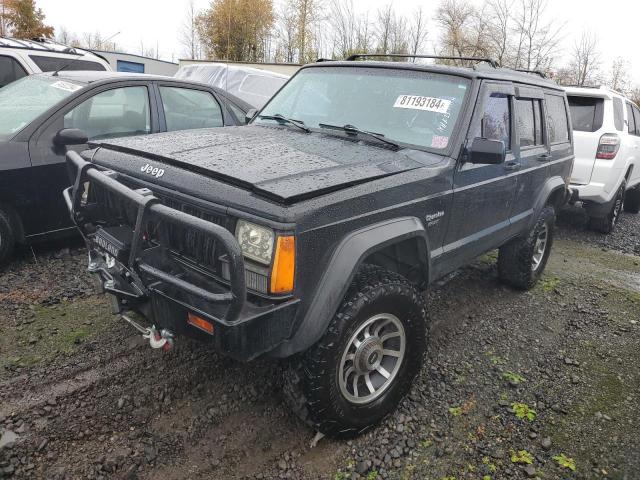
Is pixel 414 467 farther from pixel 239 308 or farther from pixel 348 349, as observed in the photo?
pixel 239 308

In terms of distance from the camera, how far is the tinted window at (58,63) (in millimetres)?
6617

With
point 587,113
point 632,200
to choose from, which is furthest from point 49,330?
point 632,200

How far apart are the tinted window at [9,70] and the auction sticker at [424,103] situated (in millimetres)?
5806

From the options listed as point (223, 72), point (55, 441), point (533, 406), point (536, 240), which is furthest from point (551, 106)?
point (223, 72)

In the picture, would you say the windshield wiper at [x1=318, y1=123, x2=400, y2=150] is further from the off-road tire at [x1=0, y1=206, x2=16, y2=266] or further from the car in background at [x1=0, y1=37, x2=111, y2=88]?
the car in background at [x1=0, y1=37, x2=111, y2=88]

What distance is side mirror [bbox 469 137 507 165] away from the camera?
2.93 metres

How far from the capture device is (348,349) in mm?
2521

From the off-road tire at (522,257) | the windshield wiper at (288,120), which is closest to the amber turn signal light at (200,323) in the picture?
the windshield wiper at (288,120)

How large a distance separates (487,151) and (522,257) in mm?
A: 1985

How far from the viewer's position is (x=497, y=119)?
3.55 metres

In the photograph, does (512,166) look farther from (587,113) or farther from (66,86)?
(66,86)

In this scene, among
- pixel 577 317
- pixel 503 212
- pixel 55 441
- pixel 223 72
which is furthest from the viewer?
pixel 223 72

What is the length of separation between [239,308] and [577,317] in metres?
3.60

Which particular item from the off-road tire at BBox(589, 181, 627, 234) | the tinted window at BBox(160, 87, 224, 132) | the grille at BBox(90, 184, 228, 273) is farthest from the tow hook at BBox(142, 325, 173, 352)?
the off-road tire at BBox(589, 181, 627, 234)
